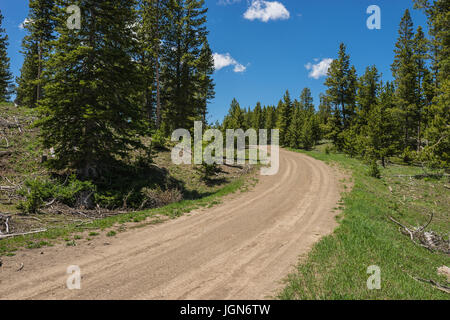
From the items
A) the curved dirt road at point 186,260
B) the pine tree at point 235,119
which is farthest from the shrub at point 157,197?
the pine tree at point 235,119

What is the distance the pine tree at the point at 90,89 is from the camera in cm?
1167

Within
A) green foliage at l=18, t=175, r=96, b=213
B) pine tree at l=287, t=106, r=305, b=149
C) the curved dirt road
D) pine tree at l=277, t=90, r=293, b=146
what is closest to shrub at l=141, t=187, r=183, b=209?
green foliage at l=18, t=175, r=96, b=213

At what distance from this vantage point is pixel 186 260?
659cm

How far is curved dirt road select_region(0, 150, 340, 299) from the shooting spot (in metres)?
5.02

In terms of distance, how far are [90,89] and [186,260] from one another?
1146 cm

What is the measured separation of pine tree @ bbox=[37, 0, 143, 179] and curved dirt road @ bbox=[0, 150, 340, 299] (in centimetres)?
685

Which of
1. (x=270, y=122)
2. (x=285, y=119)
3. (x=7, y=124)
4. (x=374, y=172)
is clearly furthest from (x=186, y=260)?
(x=270, y=122)

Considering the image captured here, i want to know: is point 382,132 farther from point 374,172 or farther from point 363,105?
point 363,105

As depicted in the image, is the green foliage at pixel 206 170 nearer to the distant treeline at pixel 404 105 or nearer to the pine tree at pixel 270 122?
the distant treeline at pixel 404 105

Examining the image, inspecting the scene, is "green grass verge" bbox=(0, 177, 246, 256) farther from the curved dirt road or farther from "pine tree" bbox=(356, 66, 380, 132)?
"pine tree" bbox=(356, 66, 380, 132)

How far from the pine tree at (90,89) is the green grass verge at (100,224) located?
15.1ft
